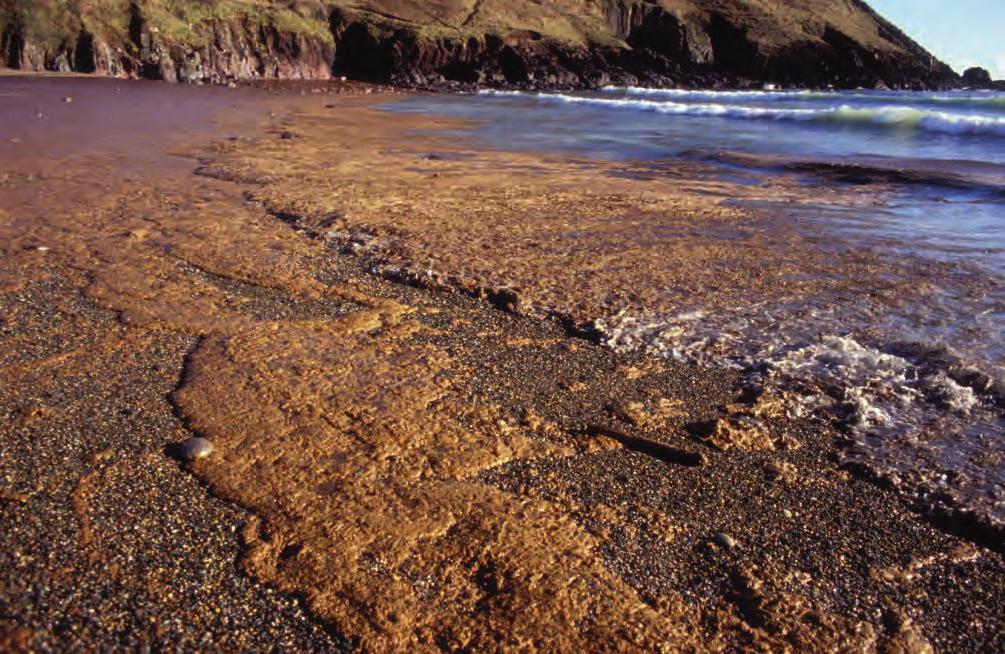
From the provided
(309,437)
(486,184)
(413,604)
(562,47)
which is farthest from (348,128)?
(562,47)

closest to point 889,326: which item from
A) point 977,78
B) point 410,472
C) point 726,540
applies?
point 726,540

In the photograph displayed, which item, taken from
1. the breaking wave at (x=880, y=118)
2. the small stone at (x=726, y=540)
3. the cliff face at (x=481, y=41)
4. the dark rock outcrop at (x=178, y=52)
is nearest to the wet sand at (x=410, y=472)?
the small stone at (x=726, y=540)

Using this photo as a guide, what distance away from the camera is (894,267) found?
15.2 ft

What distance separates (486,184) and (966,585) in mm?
5931

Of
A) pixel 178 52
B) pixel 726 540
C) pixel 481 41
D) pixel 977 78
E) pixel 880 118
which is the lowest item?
pixel 726 540

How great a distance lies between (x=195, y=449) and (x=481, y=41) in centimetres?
3852

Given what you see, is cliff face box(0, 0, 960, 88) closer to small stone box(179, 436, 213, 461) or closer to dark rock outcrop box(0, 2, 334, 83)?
dark rock outcrop box(0, 2, 334, 83)

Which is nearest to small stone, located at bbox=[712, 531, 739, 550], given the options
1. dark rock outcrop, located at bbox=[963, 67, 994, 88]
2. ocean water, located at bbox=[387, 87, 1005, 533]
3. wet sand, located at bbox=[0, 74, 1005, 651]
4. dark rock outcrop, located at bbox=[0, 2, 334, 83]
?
wet sand, located at bbox=[0, 74, 1005, 651]

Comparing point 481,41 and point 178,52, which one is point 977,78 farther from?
point 178,52

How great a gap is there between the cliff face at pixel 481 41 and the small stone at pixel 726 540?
85.7 ft

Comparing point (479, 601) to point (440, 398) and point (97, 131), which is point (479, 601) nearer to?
point (440, 398)

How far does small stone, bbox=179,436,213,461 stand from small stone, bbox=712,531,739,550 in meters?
1.72

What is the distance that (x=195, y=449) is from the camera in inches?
93.4

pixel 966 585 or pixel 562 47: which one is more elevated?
pixel 562 47
